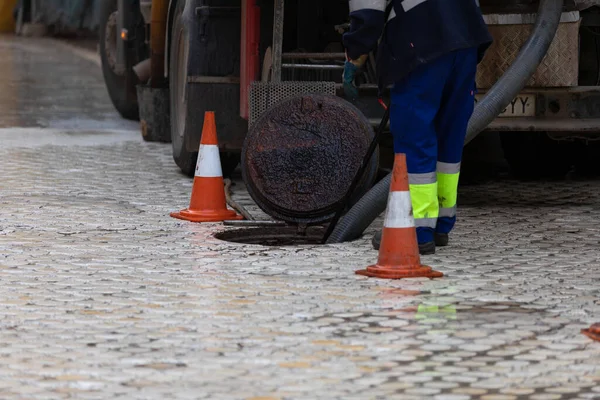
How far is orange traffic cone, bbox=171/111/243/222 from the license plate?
168 centimetres

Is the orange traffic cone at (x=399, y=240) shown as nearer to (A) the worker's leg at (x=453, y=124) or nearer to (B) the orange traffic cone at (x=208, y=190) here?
(A) the worker's leg at (x=453, y=124)

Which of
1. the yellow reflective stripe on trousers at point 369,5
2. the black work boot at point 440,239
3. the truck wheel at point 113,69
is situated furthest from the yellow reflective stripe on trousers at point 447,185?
the truck wheel at point 113,69

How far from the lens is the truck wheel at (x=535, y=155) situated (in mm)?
9953

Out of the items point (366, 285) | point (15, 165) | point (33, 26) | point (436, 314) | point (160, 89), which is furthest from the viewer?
point (33, 26)

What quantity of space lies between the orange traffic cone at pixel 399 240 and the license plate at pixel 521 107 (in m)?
2.22

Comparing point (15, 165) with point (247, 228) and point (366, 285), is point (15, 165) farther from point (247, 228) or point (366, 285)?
point (366, 285)

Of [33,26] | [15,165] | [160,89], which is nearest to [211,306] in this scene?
[15,165]

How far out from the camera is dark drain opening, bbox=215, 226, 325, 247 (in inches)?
292

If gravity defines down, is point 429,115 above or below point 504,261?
above

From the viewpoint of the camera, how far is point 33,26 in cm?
3012

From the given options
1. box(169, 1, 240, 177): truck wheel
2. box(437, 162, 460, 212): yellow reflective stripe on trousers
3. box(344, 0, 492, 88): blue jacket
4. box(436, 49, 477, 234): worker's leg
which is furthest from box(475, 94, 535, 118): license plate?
box(169, 1, 240, 177): truck wheel

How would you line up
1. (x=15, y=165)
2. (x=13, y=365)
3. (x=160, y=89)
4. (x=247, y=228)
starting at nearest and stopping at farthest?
1. (x=13, y=365)
2. (x=247, y=228)
3. (x=15, y=165)
4. (x=160, y=89)

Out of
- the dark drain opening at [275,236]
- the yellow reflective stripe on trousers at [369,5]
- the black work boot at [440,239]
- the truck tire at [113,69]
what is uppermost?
the yellow reflective stripe on trousers at [369,5]

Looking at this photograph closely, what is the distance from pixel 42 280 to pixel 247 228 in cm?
183
